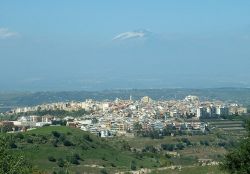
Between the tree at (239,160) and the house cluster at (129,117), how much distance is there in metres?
60.3

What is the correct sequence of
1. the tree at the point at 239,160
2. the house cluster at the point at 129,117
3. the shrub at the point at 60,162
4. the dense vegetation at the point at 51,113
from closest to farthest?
the tree at the point at 239,160
the shrub at the point at 60,162
the house cluster at the point at 129,117
the dense vegetation at the point at 51,113

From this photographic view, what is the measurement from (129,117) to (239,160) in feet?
286

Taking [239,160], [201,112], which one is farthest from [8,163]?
[201,112]

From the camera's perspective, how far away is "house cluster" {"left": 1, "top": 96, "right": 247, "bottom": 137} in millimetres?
93000

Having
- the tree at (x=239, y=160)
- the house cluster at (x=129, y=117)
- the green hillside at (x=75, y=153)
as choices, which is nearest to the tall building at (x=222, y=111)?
the house cluster at (x=129, y=117)

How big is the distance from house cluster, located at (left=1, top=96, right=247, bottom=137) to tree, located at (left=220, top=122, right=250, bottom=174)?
6027 centimetres

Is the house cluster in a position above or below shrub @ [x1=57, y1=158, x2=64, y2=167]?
above

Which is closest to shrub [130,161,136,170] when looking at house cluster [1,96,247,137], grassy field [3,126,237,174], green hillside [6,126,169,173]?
green hillside [6,126,169,173]

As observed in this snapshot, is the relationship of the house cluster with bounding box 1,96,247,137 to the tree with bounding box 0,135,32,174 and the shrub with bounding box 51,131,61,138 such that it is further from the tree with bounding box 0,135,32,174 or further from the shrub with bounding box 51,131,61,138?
the tree with bounding box 0,135,32,174

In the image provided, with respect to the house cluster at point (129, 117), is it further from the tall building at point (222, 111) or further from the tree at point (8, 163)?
the tree at point (8, 163)

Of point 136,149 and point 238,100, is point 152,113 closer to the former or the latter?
point 136,149

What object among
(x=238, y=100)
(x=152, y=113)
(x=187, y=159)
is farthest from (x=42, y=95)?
(x=187, y=159)

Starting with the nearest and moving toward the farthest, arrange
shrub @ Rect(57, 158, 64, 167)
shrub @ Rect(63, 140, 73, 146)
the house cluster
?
shrub @ Rect(57, 158, 64, 167), shrub @ Rect(63, 140, 73, 146), the house cluster

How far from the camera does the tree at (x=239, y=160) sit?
25.0 meters
